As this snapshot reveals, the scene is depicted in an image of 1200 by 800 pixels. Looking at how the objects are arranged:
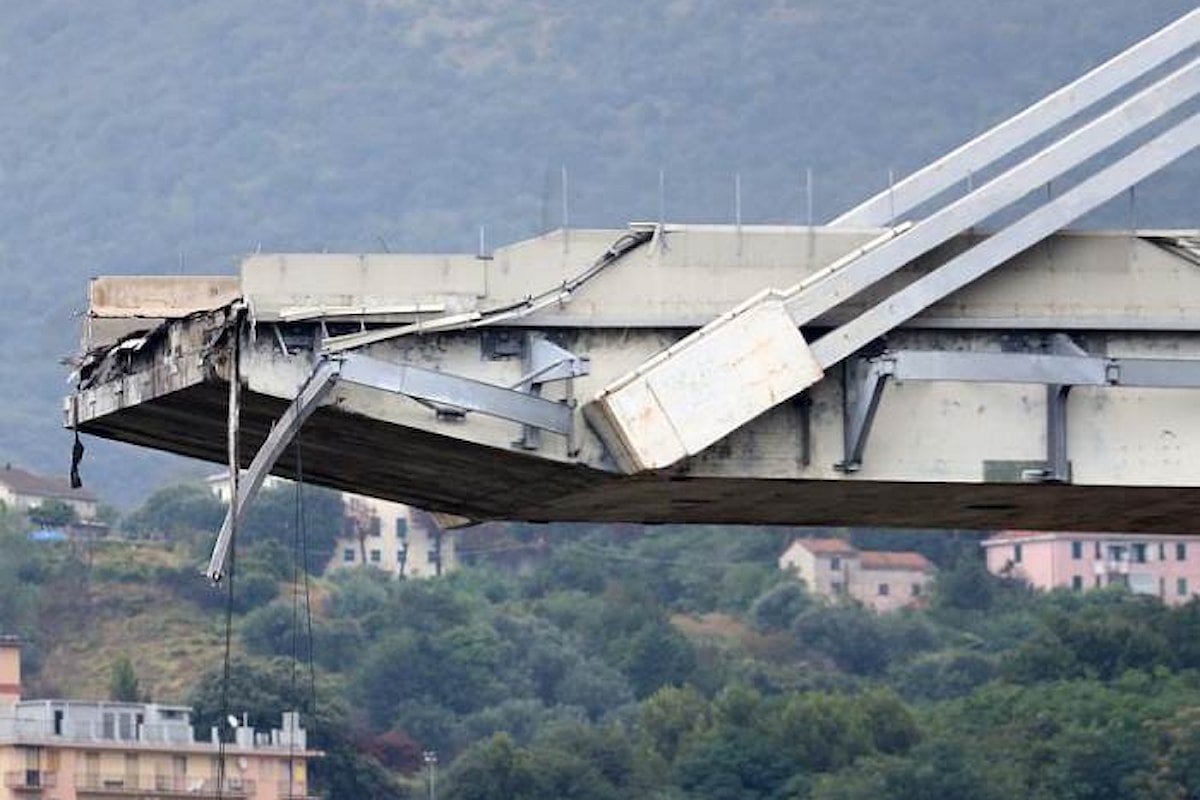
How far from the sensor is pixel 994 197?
5047 cm

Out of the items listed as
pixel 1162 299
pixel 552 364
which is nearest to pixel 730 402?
pixel 552 364

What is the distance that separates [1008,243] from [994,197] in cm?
55

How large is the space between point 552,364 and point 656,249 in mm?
1981

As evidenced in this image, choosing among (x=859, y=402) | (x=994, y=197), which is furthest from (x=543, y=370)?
(x=994, y=197)

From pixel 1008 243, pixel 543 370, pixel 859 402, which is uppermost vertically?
pixel 1008 243

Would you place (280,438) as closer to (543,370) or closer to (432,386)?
(432,386)

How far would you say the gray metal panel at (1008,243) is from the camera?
50.0 metres

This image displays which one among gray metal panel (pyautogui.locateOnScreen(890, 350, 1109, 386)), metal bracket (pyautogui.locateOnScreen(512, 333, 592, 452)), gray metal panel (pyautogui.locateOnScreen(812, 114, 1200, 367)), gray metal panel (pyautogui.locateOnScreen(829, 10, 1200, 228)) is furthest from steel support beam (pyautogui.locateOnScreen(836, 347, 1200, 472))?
metal bracket (pyautogui.locateOnScreen(512, 333, 592, 452))

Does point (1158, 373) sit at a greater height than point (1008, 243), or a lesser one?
lesser

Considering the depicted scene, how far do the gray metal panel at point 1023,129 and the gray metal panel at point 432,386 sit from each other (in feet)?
16.4

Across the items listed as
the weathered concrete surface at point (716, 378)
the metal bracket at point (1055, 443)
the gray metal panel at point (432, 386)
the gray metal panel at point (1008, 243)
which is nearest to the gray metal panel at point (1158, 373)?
the weathered concrete surface at point (716, 378)

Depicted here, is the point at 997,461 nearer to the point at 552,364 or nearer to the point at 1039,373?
the point at 1039,373

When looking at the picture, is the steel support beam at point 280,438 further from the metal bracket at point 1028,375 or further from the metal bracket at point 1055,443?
the metal bracket at point 1055,443

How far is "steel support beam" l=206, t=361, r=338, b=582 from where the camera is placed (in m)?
48.7
